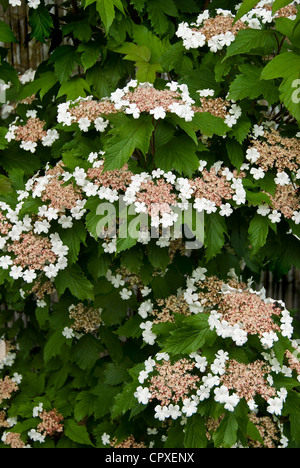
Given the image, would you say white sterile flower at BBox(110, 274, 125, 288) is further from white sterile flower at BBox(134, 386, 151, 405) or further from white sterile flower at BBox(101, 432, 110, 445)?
white sterile flower at BBox(101, 432, 110, 445)

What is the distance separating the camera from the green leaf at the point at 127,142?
169 centimetres

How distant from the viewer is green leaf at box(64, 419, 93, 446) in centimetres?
248

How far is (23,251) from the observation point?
193cm

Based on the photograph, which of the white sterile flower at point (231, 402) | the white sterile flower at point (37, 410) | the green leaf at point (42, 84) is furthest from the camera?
the white sterile flower at point (37, 410)

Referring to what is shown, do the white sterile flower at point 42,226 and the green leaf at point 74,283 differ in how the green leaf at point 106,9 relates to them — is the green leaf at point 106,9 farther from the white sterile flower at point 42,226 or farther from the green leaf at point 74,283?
the green leaf at point 74,283

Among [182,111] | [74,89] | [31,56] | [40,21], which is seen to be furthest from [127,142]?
[31,56]

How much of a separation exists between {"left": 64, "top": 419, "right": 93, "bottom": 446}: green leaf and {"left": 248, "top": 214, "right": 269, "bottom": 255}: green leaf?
4.11 feet

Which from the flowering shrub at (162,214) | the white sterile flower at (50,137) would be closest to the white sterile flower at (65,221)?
the flowering shrub at (162,214)

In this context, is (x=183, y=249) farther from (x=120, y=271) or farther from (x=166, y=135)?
(x=166, y=135)

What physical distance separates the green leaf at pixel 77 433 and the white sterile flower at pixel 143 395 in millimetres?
742

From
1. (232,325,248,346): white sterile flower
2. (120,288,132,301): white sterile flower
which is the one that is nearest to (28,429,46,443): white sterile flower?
(120,288,132,301): white sterile flower

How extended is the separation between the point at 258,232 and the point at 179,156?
0.42m

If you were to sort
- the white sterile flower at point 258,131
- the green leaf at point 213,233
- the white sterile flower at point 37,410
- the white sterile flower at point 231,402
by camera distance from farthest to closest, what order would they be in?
the white sterile flower at point 37,410 → the white sterile flower at point 258,131 → the green leaf at point 213,233 → the white sterile flower at point 231,402
